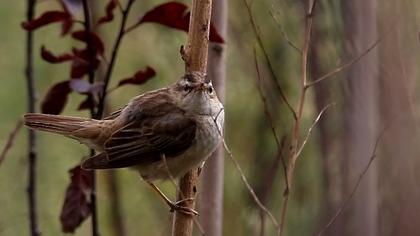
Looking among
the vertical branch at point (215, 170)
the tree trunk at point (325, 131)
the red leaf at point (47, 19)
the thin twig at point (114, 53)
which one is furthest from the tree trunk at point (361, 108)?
the red leaf at point (47, 19)

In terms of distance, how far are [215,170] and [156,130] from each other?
39cm

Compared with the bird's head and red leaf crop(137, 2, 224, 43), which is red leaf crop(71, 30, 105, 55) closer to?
red leaf crop(137, 2, 224, 43)

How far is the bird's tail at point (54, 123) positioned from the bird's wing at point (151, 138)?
17 centimetres

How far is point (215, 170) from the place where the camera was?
3754 millimetres

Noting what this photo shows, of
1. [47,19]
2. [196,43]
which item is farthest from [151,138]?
[196,43]

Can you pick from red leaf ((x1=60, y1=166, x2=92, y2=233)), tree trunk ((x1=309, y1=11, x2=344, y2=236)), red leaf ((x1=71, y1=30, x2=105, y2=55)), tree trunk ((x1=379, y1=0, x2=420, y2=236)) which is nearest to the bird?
red leaf ((x1=60, y1=166, x2=92, y2=233))

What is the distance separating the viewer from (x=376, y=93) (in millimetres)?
3742

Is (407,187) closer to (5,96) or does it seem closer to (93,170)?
(93,170)

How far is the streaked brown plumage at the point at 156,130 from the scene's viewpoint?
12.6ft

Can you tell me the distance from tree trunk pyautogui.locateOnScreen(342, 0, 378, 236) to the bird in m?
0.53

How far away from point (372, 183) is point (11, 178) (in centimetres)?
274

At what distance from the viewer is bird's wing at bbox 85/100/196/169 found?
13.0 feet

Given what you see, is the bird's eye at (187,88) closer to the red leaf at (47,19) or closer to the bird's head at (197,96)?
the bird's head at (197,96)

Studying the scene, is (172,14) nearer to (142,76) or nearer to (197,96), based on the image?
(142,76)
